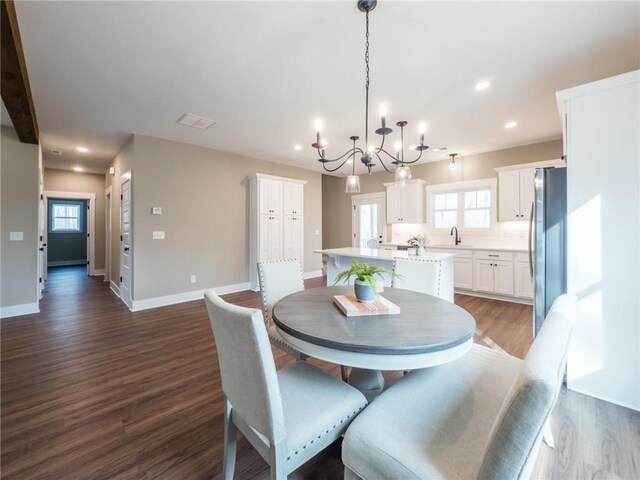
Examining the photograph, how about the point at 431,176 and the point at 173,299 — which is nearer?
the point at 173,299

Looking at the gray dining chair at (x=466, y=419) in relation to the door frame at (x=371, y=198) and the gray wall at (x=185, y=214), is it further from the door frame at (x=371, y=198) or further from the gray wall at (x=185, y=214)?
the door frame at (x=371, y=198)

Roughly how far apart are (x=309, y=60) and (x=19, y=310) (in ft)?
16.8

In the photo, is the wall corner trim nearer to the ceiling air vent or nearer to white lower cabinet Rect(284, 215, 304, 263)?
white lower cabinet Rect(284, 215, 304, 263)

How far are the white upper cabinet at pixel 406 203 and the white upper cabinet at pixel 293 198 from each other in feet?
6.46

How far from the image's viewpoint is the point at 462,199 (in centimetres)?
556

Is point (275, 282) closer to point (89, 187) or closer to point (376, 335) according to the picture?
point (376, 335)

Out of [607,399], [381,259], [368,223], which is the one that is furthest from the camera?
[368,223]

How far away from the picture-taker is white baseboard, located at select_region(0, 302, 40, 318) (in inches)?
151

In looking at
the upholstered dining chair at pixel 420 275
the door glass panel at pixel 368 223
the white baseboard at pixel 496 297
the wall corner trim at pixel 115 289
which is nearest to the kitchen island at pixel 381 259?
the upholstered dining chair at pixel 420 275

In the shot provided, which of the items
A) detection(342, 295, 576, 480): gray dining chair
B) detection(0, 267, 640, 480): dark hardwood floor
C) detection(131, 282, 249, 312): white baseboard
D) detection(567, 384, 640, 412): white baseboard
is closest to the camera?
detection(342, 295, 576, 480): gray dining chair

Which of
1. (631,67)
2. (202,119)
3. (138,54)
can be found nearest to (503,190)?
(631,67)

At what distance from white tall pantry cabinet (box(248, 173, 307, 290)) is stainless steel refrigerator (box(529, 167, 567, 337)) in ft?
13.1

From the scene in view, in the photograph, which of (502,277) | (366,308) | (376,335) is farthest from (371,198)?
(376,335)

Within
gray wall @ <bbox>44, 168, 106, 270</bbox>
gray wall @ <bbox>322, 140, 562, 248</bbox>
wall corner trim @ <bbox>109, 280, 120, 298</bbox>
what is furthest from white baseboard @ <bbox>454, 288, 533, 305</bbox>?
gray wall @ <bbox>44, 168, 106, 270</bbox>
